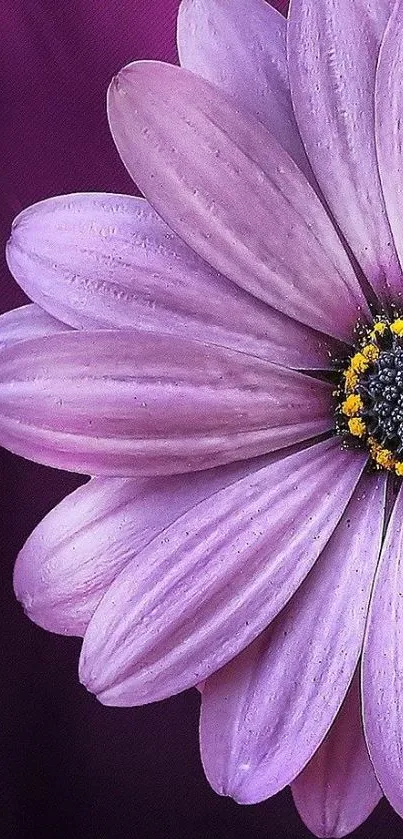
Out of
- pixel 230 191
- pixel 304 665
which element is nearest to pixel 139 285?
pixel 230 191

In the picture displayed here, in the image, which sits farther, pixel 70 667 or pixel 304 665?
pixel 70 667

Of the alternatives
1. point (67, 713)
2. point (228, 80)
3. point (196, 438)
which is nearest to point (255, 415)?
point (196, 438)

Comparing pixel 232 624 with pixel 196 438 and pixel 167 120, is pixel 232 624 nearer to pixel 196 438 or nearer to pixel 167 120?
pixel 196 438

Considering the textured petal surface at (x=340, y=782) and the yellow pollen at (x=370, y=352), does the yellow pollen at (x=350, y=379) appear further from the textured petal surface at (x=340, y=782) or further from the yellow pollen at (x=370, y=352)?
the textured petal surface at (x=340, y=782)

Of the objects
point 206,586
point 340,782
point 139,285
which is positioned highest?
point 139,285

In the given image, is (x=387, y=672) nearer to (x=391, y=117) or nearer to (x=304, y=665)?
(x=304, y=665)

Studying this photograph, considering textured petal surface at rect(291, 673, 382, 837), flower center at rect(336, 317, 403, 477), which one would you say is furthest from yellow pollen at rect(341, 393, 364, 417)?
textured petal surface at rect(291, 673, 382, 837)

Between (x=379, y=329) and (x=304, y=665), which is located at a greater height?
(x=379, y=329)
